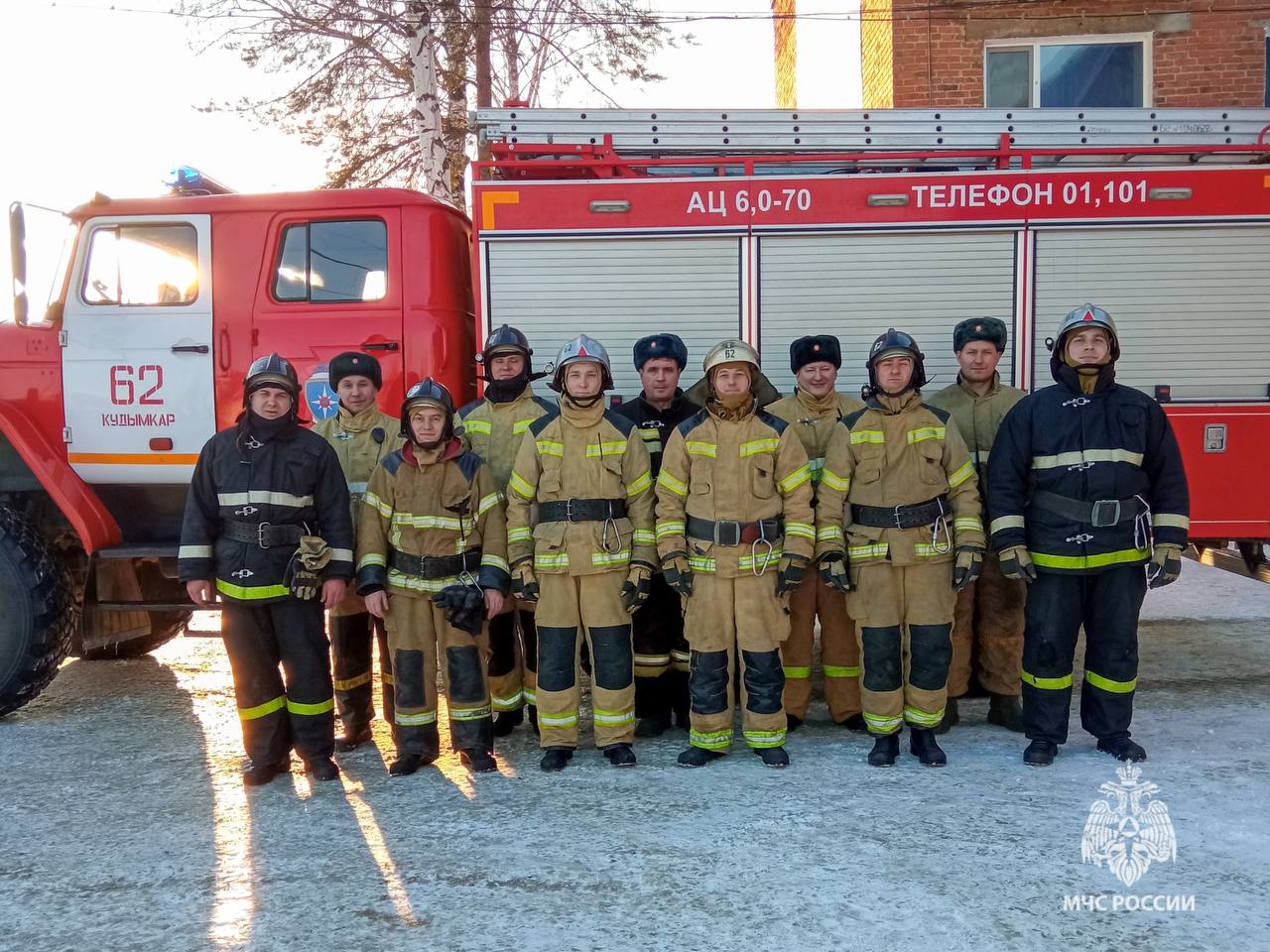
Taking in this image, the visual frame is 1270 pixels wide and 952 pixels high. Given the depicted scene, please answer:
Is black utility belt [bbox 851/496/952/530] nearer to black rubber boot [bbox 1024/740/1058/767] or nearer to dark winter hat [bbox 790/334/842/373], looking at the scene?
dark winter hat [bbox 790/334/842/373]

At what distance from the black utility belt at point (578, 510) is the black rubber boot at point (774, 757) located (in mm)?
1140

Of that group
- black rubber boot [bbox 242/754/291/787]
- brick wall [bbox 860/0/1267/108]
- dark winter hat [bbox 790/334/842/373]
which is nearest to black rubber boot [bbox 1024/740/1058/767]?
dark winter hat [bbox 790/334/842/373]

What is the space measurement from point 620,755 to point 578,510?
103 centimetres

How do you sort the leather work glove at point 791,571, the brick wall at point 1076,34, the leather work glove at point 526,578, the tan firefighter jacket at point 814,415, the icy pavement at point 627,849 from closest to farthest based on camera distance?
the icy pavement at point 627,849
the leather work glove at point 791,571
the leather work glove at point 526,578
the tan firefighter jacket at point 814,415
the brick wall at point 1076,34

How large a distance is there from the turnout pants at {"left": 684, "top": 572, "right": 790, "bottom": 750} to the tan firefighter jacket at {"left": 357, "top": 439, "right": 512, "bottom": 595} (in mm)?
832

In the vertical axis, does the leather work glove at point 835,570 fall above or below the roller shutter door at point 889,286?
below

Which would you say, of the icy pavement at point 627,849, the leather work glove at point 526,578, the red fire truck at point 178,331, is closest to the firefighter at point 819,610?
the icy pavement at point 627,849

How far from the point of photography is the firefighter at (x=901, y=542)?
3.88 meters

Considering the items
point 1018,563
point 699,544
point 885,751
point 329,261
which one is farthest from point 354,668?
point 1018,563

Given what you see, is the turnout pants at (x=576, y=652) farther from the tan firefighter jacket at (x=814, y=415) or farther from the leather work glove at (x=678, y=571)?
the tan firefighter jacket at (x=814, y=415)

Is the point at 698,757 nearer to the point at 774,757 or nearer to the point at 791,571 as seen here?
the point at 774,757

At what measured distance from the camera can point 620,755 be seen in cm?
394

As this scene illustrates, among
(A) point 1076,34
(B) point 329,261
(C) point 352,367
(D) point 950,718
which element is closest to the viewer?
(C) point 352,367

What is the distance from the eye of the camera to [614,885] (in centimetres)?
293
